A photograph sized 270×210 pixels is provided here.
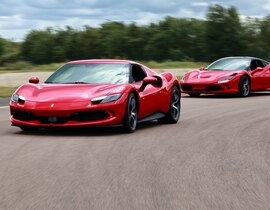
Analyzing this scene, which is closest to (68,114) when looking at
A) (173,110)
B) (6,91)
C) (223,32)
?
(173,110)

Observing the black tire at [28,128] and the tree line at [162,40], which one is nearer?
the black tire at [28,128]

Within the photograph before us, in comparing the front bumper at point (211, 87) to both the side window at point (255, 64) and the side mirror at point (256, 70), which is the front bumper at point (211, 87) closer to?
the side mirror at point (256, 70)

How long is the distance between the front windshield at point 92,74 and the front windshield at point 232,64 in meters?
10.3

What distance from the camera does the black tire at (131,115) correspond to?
1044cm

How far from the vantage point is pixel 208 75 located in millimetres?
20641

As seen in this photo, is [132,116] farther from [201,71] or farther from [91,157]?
[201,71]

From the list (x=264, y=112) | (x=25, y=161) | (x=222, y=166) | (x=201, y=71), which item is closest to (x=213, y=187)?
(x=222, y=166)

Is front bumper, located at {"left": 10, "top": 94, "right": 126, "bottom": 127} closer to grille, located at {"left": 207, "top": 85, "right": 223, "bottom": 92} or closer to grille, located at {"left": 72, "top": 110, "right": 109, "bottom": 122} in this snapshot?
grille, located at {"left": 72, "top": 110, "right": 109, "bottom": 122}

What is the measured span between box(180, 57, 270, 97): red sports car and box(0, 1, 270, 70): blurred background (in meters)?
54.6

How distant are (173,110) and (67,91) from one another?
8.95 feet

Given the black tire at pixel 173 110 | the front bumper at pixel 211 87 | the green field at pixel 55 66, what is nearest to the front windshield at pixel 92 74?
the black tire at pixel 173 110

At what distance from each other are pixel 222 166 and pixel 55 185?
1.97 meters

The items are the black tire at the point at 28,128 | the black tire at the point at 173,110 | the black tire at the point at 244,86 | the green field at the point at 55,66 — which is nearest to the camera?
the black tire at the point at 28,128

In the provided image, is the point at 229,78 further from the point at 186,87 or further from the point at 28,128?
the point at 28,128
